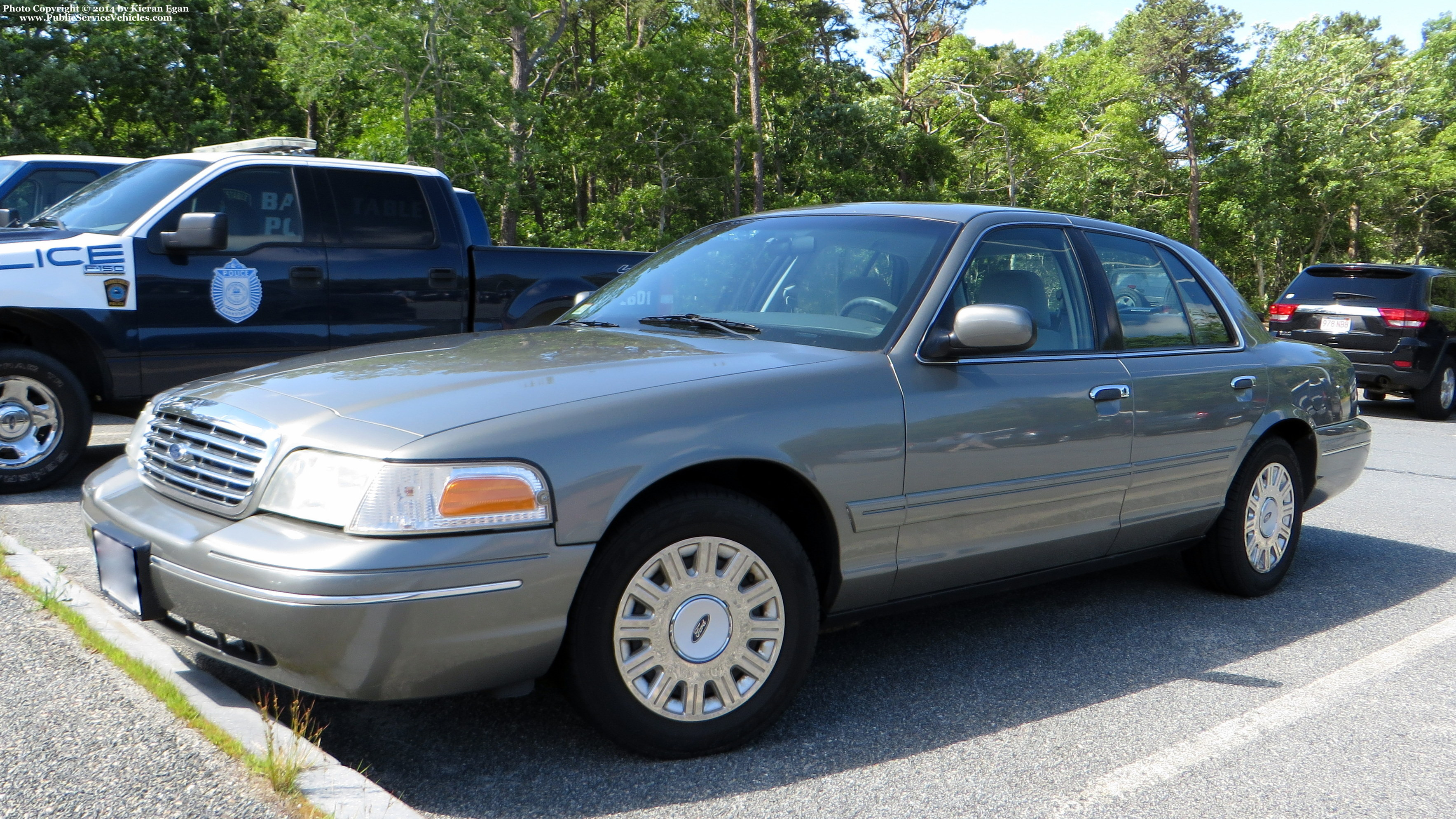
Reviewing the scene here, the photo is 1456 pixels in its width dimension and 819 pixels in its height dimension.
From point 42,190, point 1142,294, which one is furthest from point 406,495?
point 42,190

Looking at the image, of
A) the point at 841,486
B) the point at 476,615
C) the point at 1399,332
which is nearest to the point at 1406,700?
the point at 841,486

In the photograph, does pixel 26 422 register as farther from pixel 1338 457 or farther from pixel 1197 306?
pixel 1338 457

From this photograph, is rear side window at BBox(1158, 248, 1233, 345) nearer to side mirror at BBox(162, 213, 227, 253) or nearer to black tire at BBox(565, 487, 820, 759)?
black tire at BBox(565, 487, 820, 759)

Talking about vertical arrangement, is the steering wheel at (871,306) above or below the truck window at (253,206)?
below

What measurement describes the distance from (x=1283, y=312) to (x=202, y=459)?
13160mm

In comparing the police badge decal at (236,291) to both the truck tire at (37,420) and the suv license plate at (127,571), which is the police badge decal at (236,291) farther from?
the suv license plate at (127,571)

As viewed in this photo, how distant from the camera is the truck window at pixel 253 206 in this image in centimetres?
668

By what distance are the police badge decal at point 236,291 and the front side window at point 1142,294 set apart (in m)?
4.75

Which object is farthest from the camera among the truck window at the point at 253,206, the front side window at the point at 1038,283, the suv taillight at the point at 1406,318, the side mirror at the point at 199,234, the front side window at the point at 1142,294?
the suv taillight at the point at 1406,318

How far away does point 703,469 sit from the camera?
3080mm

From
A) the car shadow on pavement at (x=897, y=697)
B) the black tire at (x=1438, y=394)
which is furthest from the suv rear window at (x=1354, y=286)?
the car shadow on pavement at (x=897, y=697)

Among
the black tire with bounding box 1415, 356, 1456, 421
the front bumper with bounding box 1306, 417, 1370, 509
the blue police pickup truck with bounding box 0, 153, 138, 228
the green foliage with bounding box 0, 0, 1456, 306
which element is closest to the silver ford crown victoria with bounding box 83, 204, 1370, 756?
the front bumper with bounding box 1306, 417, 1370, 509

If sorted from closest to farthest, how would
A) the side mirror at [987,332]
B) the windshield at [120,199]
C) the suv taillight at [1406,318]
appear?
the side mirror at [987,332] → the windshield at [120,199] → the suv taillight at [1406,318]

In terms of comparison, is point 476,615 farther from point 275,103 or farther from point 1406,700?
point 275,103
